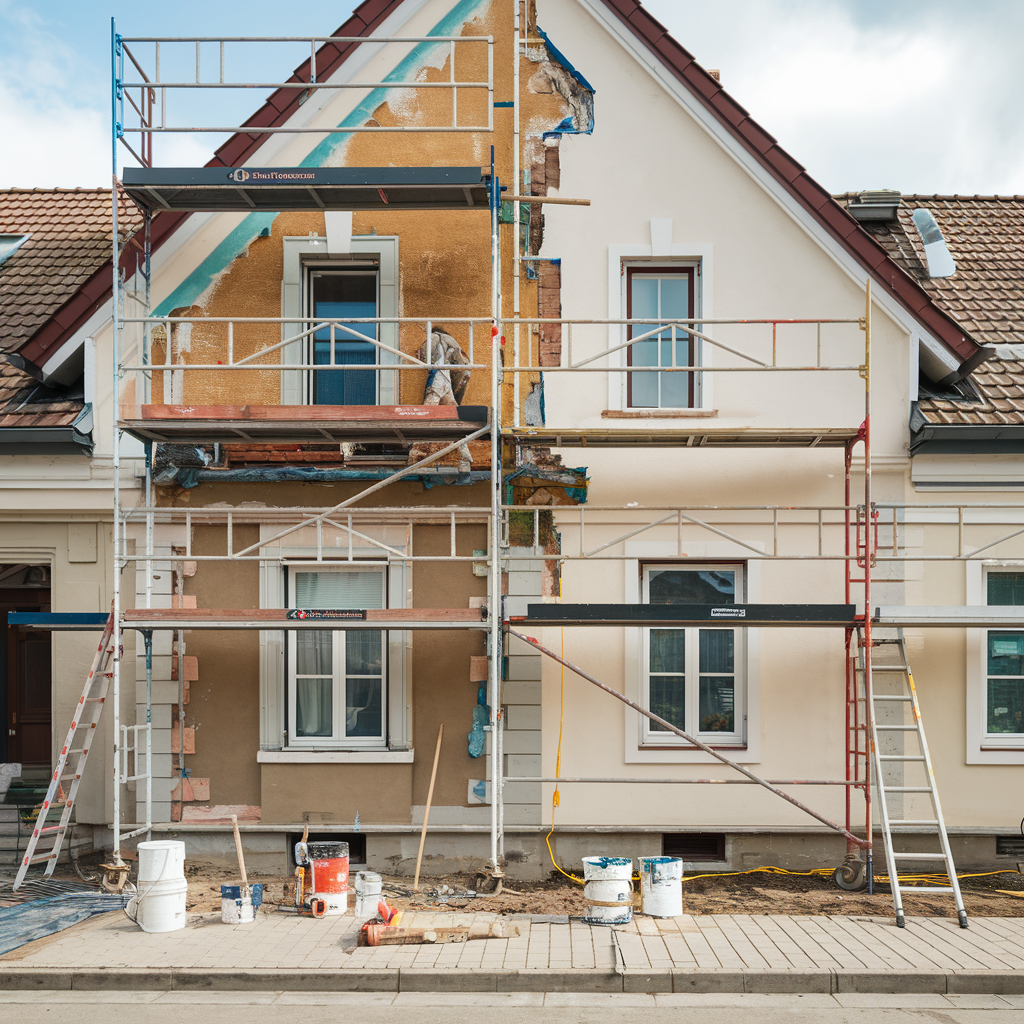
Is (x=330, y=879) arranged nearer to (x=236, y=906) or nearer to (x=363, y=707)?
(x=236, y=906)

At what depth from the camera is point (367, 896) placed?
27.5 ft

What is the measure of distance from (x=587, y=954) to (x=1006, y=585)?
5.81 meters

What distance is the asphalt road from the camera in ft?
21.3

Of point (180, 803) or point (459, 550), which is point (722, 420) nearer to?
point (459, 550)

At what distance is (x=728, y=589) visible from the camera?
10.4m

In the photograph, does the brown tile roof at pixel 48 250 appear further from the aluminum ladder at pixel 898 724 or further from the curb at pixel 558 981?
the aluminum ladder at pixel 898 724

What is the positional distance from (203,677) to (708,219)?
673 centimetres

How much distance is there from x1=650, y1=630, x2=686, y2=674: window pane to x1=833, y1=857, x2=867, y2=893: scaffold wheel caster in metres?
2.30

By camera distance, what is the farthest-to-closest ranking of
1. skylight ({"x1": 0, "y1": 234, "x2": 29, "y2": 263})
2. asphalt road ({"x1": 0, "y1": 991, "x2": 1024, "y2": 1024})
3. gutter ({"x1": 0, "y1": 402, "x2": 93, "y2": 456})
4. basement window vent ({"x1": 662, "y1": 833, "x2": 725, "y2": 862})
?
1. skylight ({"x1": 0, "y1": 234, "x2": 29, "y2": 263})
2. basement window vent ({"x1": 662, "y1": 833, "x2": 725, "y2": 862})
3. gutter ({"x1": 0, "y1": 402, "x2": 93, "y2": 456})
4. asphalt road ({"x1": 0, "y1": 991, "x2": 1024, "y2": 1024})

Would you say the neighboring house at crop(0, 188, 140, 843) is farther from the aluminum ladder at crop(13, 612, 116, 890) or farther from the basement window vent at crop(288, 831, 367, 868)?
the basement window vent at crop(288, 831, 367, 868)

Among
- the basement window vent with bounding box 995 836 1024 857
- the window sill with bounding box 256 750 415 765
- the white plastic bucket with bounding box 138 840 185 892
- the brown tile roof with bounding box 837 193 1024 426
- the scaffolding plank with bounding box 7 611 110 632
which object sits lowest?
the basement window vent with bounding box 995 836 1024 857

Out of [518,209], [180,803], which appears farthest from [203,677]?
[518,209]

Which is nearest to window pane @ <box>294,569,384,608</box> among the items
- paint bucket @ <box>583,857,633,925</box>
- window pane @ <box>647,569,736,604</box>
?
window pane @ <box>647,569,736,604</box>

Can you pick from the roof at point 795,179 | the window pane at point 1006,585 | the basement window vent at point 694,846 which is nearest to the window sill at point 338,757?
the basement window vent at point 694,846
